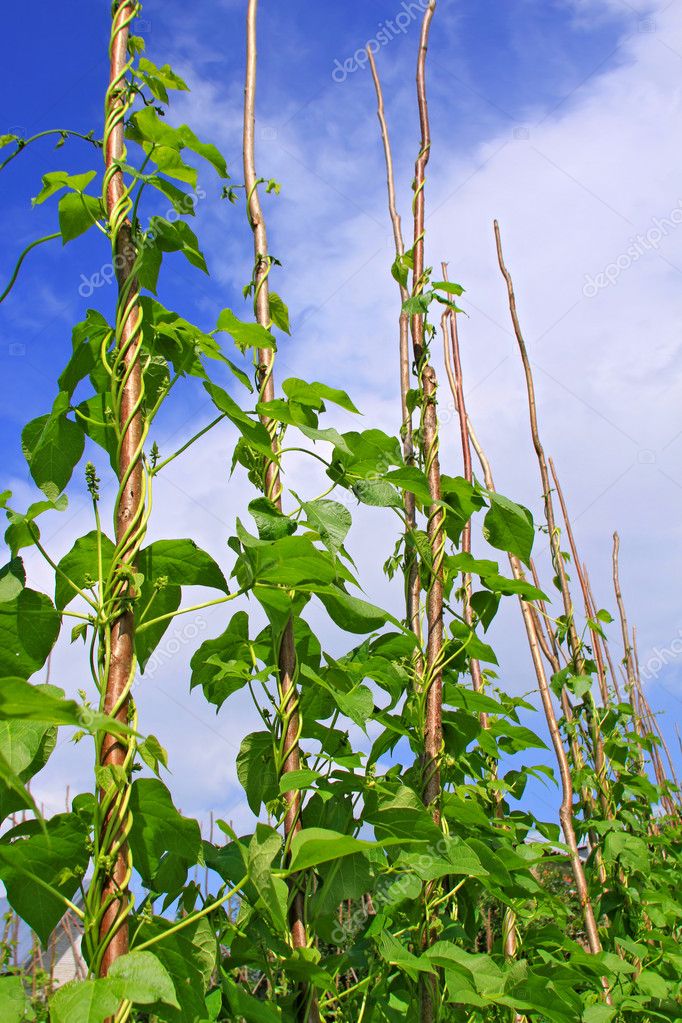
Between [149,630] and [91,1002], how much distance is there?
425mm

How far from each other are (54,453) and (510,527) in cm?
82

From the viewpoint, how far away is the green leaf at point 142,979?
74cm

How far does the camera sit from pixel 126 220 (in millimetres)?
1150

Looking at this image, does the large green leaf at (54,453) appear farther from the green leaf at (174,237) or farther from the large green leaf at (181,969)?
the large green leaf at (181,969)

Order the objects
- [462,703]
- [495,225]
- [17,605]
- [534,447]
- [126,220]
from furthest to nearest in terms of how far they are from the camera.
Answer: [495,225] → [534,447] → [462,703] → [126,220] → [17,605]

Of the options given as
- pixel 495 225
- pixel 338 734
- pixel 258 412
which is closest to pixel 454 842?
pixel 338 734

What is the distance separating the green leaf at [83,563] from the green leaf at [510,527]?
2.46 feet

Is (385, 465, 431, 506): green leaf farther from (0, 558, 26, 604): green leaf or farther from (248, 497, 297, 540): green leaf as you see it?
(0, 558, 26, 604): green leaf

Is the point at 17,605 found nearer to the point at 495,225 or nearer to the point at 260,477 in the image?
the point at 260,477

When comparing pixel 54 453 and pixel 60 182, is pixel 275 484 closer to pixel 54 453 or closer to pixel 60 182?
pixel 54 453

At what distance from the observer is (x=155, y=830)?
0.96 metres

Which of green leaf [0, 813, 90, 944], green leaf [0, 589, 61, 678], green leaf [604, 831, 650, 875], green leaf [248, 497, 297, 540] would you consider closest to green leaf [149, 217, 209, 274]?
green leaf [248, 497, 297, 540]

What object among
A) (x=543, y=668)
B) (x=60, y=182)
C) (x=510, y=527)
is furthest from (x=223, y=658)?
(x=543, y=668)

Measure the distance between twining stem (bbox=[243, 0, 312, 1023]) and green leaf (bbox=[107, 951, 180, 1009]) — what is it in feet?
0.96
